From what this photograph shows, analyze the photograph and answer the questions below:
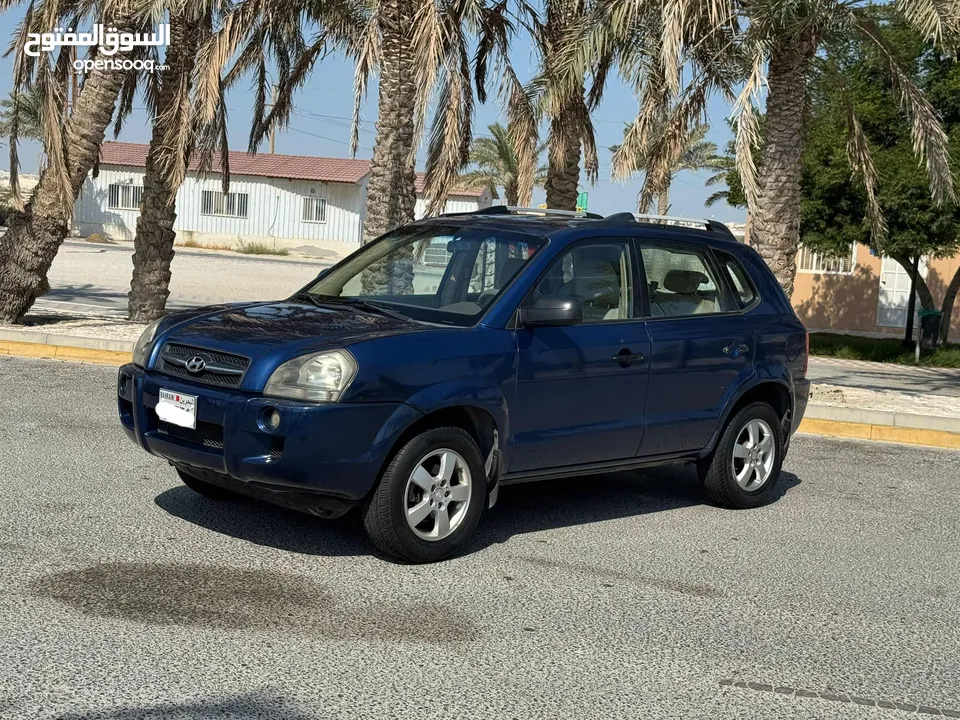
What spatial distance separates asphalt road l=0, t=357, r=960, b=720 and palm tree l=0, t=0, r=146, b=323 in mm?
6896

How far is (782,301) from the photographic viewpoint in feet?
27.3

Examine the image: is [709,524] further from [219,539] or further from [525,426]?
[219,539]

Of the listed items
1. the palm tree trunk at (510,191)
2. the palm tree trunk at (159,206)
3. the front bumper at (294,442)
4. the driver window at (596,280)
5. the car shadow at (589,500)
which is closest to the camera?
the front bumper at (294,442)

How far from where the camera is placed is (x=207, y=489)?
23.2ft

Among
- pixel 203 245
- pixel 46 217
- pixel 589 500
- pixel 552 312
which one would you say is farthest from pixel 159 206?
pixel 203 245

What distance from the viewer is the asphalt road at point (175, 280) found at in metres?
21.7

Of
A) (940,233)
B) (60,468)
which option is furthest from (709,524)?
(940,233)

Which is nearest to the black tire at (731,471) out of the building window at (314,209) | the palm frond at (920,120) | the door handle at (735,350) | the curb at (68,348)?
the door handle at (735,350)

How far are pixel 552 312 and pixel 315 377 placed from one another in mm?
1370

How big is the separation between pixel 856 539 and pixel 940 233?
59.0 feet

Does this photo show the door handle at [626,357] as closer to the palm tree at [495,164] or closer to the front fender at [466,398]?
the front fender at [466,398]

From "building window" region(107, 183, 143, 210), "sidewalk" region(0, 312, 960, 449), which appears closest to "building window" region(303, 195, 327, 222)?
"building window" region(107, 183, 143, 210)

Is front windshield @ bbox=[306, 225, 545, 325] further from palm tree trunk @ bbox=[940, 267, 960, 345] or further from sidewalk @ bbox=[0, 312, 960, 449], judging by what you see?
palm tree trunk @ bbox=[940, 267, 960, 345]

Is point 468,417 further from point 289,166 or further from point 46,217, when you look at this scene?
point 289,166
